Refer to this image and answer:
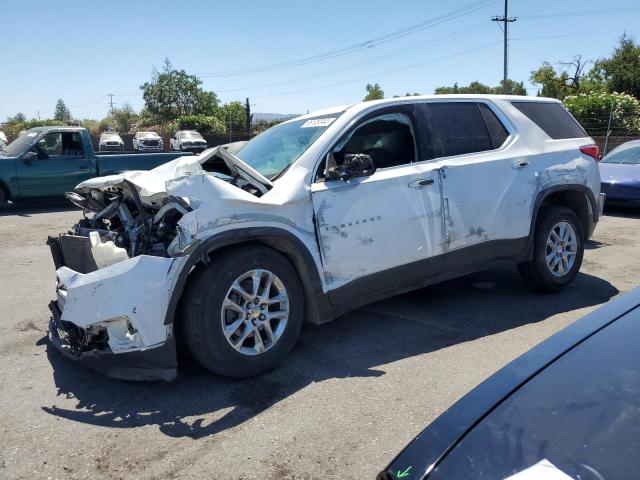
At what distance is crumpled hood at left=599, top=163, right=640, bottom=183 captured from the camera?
1009 cm

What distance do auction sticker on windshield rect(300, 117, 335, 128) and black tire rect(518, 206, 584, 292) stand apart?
2.33 meters

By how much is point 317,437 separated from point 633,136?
1926cm

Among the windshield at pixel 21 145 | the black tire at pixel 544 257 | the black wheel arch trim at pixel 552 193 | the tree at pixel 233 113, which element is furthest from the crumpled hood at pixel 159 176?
the tree at pixel 233 113

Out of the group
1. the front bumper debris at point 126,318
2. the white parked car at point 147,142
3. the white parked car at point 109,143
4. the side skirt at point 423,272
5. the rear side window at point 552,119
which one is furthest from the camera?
the white parked car at point 147,142

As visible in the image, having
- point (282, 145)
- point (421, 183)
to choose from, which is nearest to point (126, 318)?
point (282, 145)

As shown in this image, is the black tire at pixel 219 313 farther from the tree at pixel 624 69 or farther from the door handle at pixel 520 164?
the tree at pixel 624 69

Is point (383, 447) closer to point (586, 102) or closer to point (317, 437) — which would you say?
point (317, 437)

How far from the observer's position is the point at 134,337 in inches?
133

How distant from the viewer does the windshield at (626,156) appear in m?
10.8

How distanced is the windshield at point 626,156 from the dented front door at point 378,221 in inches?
322

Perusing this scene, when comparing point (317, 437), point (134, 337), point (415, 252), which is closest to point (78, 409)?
point (134, 337)

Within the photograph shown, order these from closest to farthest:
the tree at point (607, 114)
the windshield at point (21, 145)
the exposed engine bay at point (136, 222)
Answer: the exposed engine bay at point (136, 222) → the windshield at point (21, 145) → the tree at point (607, 114)

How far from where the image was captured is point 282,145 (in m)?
4.60

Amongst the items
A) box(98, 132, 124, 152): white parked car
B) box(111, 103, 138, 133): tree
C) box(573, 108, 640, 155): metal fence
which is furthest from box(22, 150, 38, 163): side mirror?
box(111, 103, 138, 133): tree
